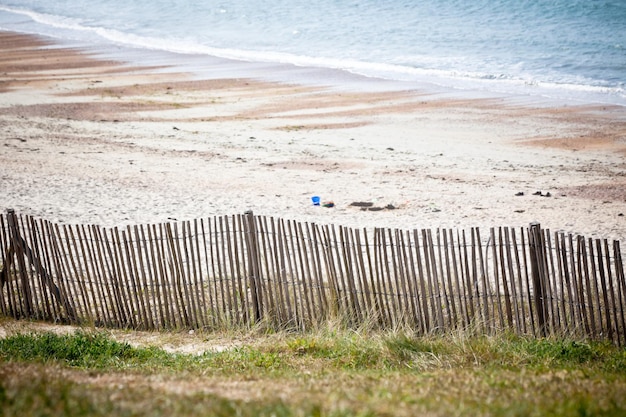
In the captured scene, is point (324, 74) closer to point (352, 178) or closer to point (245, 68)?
point (245, 68)

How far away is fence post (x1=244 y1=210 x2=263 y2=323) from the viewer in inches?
307

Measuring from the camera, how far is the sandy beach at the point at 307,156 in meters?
12.5

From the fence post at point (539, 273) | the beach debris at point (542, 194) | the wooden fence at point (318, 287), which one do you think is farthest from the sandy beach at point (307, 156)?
the fence post at point (539, 273)

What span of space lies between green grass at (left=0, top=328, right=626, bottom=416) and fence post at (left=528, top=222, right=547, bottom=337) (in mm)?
320

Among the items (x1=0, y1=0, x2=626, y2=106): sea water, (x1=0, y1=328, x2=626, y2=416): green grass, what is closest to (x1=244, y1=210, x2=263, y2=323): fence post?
(x1=0, y1=328, x2=626, y2=416): green grass

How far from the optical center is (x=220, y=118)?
21.5 meters

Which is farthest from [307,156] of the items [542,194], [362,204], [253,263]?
[253,263]

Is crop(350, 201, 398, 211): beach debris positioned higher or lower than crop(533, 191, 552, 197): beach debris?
higher

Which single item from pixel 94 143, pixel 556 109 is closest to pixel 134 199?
pixel 94 143

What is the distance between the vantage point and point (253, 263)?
7.82m

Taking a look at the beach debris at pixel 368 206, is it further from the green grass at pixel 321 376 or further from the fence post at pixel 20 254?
the fence post at pixel 20 254

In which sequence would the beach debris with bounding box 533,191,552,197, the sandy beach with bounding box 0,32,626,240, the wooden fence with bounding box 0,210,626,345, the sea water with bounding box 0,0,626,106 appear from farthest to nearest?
the sea water with bounding box 0,0,626,106 → the beach debris with bounding box 533,191,552,197 → the sandy beach with bounding box 0,32,626,240 → the wooden fence with bounding box 0,210,626,345

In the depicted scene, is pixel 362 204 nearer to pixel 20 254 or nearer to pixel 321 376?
pixel 20 254

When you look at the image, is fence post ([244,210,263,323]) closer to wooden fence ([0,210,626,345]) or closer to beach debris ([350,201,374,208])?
wooden fence ([0,210,626,345])
